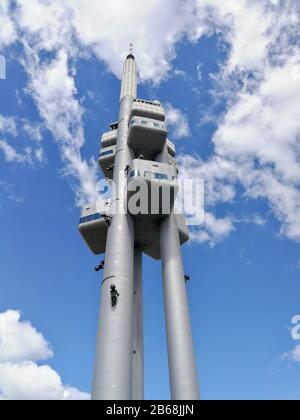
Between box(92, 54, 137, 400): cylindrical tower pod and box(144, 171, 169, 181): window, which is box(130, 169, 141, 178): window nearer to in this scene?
box(144, 171, 169, 181): window

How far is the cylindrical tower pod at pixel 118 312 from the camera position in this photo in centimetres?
2188

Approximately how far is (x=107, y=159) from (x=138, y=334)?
21057 millimetres

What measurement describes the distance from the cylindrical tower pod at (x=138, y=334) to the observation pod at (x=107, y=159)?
11.5m

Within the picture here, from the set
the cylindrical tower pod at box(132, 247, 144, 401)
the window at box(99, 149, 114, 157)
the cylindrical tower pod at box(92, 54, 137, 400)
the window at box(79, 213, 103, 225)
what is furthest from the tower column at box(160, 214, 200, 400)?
the window at box(99, 149, 114, 157)

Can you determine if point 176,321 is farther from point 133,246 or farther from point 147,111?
point 147,111

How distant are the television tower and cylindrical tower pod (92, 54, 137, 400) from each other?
0.19 ft

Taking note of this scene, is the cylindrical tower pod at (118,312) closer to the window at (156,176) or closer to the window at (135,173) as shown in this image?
the window at (135,173)

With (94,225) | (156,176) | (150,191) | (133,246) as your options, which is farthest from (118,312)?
(156,176)

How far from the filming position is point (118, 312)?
25219 millimetres

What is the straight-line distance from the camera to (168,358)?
2538cm

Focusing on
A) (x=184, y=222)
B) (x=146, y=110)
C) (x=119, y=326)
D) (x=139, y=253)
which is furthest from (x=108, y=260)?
(x=146, y=110)

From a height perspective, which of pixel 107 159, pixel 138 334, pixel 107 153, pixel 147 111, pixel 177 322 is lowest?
pixel 177 322

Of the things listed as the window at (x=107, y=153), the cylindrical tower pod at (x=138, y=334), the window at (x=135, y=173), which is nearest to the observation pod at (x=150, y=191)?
the window at (x=135, y=173)
